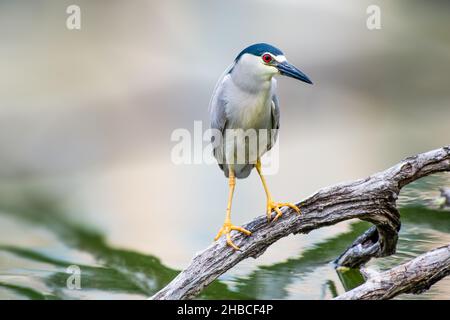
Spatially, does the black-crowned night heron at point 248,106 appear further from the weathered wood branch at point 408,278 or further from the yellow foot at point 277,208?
the weathered wood branch at point 408,278

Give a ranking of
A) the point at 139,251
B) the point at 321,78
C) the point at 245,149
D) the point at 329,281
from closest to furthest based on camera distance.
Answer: the point at 245,149 < the point at 329,281 < the point at 139,251 < the point at 321,78

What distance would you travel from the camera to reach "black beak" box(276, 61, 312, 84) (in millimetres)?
3352

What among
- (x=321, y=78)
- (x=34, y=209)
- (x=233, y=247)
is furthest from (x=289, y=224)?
(x=321, y=78)

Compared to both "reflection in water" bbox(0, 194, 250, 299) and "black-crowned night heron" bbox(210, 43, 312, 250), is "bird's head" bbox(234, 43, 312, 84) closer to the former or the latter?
"black-crowned night heron" bbox(210, 43, 312, 250)

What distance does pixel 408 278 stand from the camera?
3.11 m

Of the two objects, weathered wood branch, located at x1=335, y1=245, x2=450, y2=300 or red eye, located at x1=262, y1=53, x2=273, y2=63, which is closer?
weathered wood branch, located at x1=335, y1=245, x2=450, y2=300

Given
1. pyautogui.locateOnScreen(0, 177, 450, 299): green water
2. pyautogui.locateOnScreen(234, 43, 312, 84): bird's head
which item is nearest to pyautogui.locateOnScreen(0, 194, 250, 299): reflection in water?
pyautogui.locateOnScreen(0, 177, 450, 299): green water

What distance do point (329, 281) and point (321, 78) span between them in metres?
3.61

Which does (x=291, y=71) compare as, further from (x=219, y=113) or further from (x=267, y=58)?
(x=219, y=113)

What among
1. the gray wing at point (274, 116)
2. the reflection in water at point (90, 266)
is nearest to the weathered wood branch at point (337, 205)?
the gray wing at point (274, 116)

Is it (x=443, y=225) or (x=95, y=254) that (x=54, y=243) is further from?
(x=443, y=225)

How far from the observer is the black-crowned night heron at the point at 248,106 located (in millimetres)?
3396

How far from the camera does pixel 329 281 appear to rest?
408 centimetres

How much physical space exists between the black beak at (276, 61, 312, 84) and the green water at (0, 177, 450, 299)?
1214mm
